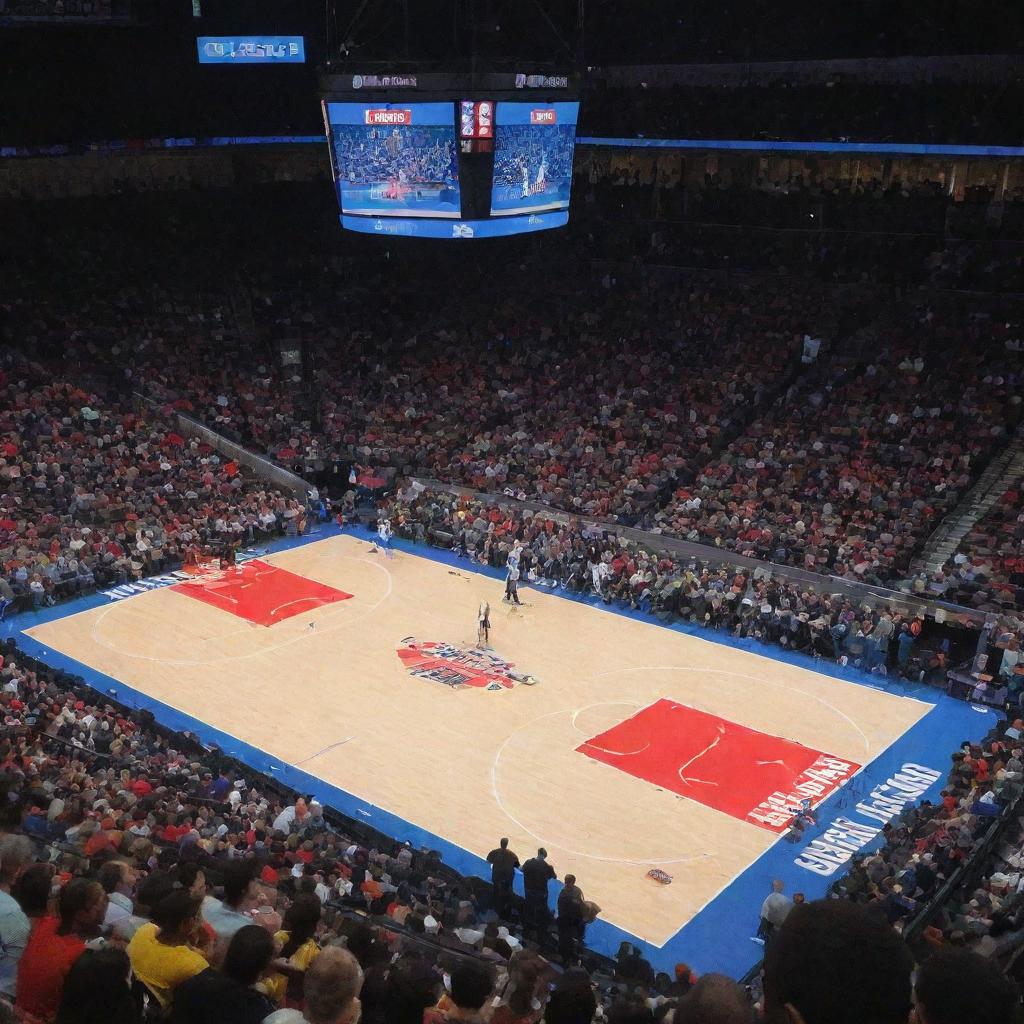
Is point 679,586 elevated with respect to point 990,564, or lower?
lower

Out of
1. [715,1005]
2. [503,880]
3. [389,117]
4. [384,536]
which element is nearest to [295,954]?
[715,1005]

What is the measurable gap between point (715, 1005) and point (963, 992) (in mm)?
782

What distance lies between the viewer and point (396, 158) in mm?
22500

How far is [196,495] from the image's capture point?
2770cm

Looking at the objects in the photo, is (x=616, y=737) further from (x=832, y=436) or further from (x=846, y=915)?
(x=846, y=915)

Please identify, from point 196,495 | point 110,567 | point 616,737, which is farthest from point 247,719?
point 196,495

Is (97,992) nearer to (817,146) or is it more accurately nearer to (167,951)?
(167,951)

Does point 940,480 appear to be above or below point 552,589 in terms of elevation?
above

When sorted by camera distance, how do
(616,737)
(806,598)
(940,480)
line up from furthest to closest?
(940,480), (806,598), (616,737)

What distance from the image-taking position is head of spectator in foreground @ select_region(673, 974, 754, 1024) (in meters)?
3.39

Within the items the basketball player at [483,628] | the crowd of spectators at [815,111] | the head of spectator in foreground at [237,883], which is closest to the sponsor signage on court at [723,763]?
the basketball player at [483,628]

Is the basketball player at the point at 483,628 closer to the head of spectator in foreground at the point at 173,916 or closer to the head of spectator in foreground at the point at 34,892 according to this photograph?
the head of spectator in foreground at the point at 34,892

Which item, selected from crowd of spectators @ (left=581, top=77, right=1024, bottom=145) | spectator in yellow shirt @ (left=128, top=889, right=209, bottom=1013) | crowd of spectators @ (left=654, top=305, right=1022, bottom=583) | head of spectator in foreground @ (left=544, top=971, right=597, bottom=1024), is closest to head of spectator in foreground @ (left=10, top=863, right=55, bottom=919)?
spectator in yellow shirt @ (left=128, top=889, right=209, bottom=1013)

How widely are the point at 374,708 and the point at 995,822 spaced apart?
9432 millimetres
